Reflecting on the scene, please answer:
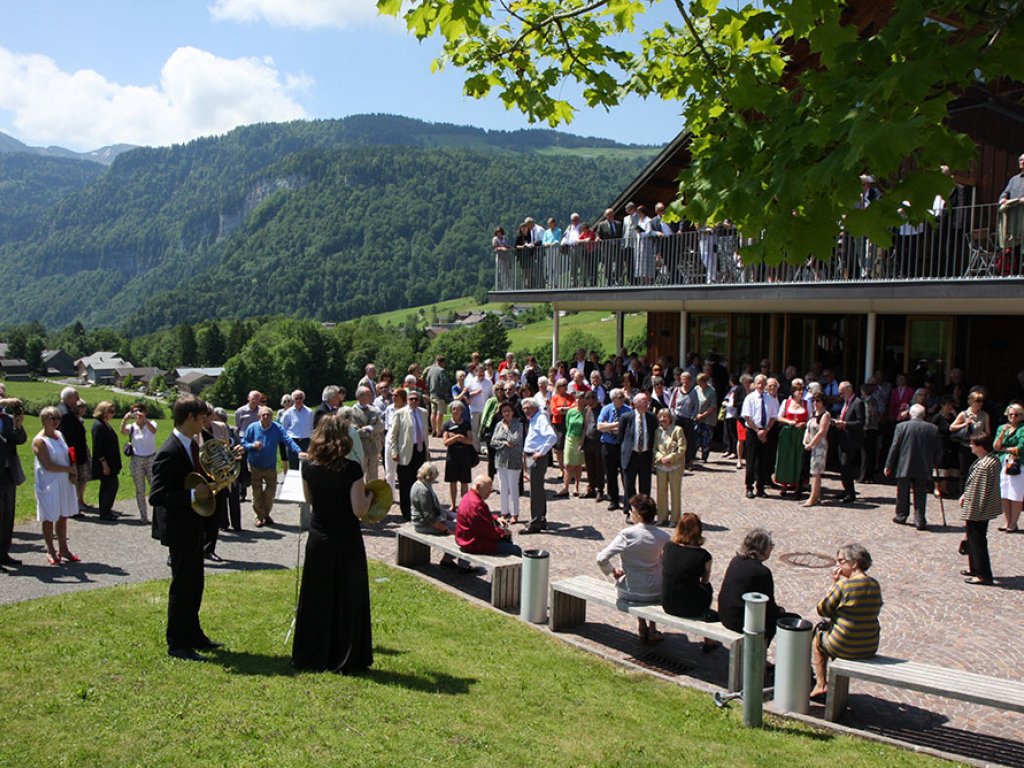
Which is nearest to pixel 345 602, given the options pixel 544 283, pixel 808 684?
pixel 808 684

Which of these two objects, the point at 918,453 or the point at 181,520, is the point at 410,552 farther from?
the point at 918,453

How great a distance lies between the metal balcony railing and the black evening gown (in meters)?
7.55

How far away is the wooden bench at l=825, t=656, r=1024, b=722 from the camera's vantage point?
6.18m

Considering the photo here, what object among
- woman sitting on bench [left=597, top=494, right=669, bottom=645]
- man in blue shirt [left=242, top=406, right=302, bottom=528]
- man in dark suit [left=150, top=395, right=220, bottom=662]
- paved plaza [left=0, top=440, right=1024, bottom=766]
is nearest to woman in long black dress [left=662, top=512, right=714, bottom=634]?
woman sitting on bench [left=597, top=494, right=669, bottom=645]

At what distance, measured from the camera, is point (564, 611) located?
8859 mm

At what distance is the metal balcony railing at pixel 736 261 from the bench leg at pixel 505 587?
5671mm

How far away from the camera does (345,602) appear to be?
670 cm

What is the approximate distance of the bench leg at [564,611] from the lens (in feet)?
28.8

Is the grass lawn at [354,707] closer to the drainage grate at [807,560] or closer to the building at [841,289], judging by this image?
the drainage grate at [807,560]

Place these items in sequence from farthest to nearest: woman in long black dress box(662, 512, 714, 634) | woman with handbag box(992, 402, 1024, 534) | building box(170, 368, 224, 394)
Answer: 1. building box(170, 368, 224, 394)
2. woman with handbag box(992, 402, 1024, 534)
3. woman in long black dress box(662, 512, 714, 634)

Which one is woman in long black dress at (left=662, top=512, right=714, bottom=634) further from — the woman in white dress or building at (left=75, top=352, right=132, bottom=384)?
building at (left=75, top=352, right=132, bottom=384)

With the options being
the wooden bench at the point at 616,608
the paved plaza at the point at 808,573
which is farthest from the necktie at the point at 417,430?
the wooden bench at the point at 616,608

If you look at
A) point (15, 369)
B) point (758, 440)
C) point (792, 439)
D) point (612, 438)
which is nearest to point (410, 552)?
point (612, 438)

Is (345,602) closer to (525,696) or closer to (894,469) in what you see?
(525,696)
